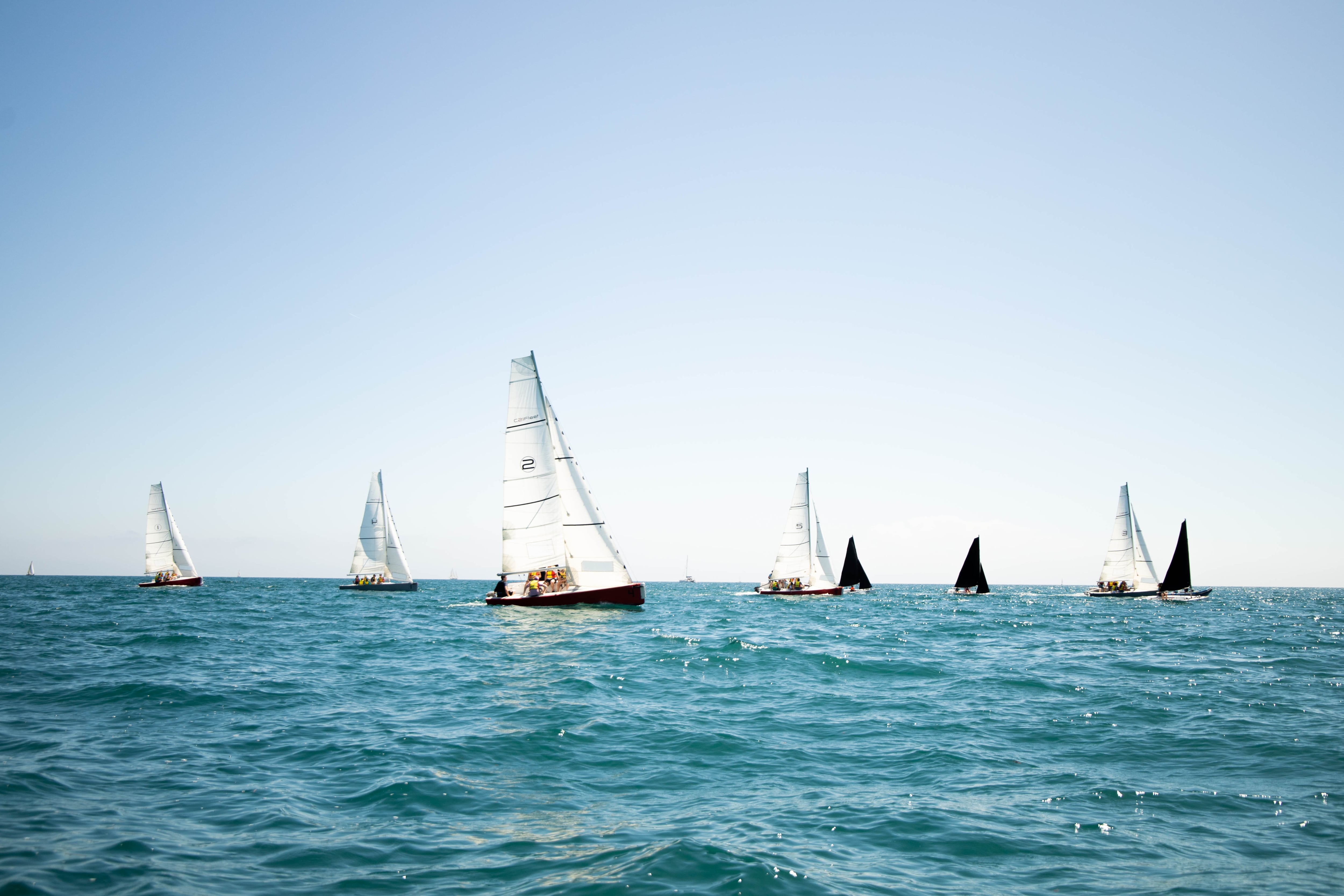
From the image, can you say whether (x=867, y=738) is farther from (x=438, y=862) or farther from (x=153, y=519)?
(x=153, y=519)

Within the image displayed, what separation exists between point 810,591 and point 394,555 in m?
39.6

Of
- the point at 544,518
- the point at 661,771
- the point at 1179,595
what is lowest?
the point at 1179,595

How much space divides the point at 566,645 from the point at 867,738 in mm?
13171

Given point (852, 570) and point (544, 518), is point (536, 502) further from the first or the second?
point (852, 570)

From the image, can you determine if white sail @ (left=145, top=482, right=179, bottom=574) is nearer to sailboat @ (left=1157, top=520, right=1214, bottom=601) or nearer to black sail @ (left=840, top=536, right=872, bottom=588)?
black sail @ (left=840, top=536, right=872, bottom=588)

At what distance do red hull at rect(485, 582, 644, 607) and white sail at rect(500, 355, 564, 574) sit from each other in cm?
164

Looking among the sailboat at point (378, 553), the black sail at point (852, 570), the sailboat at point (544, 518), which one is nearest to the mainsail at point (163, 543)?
the sailboat at point (378, 553)

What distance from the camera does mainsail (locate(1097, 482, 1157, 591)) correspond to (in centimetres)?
7044

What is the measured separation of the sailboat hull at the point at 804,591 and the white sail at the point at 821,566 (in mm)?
521

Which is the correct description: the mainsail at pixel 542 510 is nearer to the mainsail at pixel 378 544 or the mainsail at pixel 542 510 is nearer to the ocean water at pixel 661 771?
the ocean water at pixel 661 771

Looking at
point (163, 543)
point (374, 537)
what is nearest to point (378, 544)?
point (374, 537)

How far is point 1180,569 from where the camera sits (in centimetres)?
6831

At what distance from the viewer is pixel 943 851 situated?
8.09 metres

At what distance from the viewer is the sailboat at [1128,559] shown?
7044cm
